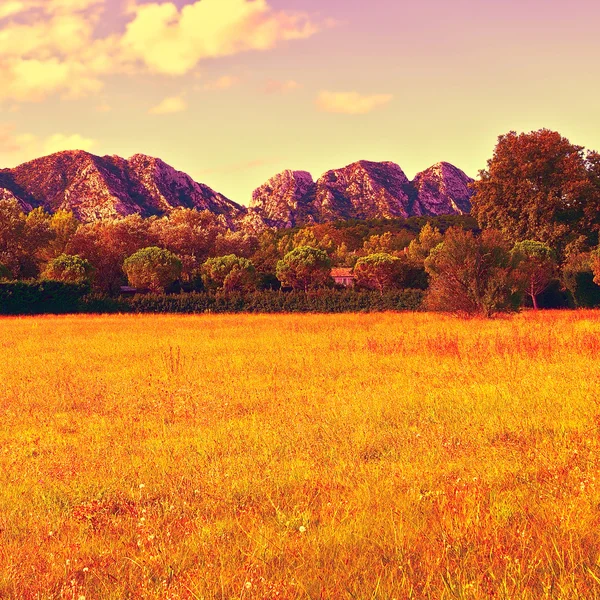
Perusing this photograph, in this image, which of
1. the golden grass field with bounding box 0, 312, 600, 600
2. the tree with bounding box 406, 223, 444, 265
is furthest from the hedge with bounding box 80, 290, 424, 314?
the tree with bounding box 406, 223, 444, 265

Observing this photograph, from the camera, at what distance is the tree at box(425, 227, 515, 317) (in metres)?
27.5

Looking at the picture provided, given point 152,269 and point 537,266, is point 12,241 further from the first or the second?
point 537,266

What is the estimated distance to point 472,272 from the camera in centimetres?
2786

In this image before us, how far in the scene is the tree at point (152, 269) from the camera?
5409 cm

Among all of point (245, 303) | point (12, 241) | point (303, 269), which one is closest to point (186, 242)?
point (12, 241)

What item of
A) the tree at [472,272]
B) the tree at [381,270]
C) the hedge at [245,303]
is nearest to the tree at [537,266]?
the hedge at [245,303]

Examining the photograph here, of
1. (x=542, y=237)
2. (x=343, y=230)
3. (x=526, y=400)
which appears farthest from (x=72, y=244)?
(x=343, y=230)

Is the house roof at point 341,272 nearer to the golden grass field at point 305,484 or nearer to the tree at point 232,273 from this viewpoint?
the tree at point 232,273

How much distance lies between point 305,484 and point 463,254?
2476 centimetres

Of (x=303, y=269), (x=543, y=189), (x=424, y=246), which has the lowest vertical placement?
(x=303, y=269)

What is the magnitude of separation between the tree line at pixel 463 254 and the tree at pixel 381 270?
11cm

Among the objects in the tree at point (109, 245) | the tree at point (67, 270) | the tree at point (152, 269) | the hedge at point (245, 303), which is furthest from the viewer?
the tree at point (109, 245)

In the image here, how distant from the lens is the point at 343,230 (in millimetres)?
133750

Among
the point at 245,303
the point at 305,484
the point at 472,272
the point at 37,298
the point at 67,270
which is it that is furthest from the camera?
the point at 67,270
